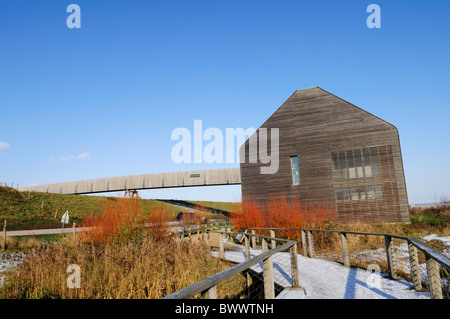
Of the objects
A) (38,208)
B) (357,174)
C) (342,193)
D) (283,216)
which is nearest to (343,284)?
(283,216)

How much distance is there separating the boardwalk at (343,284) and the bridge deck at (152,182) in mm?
41344

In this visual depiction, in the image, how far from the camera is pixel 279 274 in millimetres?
8141

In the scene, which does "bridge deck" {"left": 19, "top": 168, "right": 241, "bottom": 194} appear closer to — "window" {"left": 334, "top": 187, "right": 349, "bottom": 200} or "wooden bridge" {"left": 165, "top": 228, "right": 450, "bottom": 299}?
"window" {"left": 334, "top": 187, "right": 349, "bottom": 200}

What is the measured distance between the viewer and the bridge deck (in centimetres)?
5072

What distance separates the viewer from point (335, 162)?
21734 millimetres

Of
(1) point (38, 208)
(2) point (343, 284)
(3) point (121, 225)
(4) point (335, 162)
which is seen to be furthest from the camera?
(1) point (38, 208)

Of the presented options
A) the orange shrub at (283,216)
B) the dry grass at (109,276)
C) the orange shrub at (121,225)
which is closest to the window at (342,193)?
the orange shrub at (283,216)

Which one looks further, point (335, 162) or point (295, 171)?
point (295, 171)

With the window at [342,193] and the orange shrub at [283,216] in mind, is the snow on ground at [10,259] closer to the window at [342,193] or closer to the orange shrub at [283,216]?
the orange shrub at [283,216]

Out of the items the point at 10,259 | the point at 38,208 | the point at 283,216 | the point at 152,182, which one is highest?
the point at 152,182

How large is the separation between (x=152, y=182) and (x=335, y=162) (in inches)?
1522
